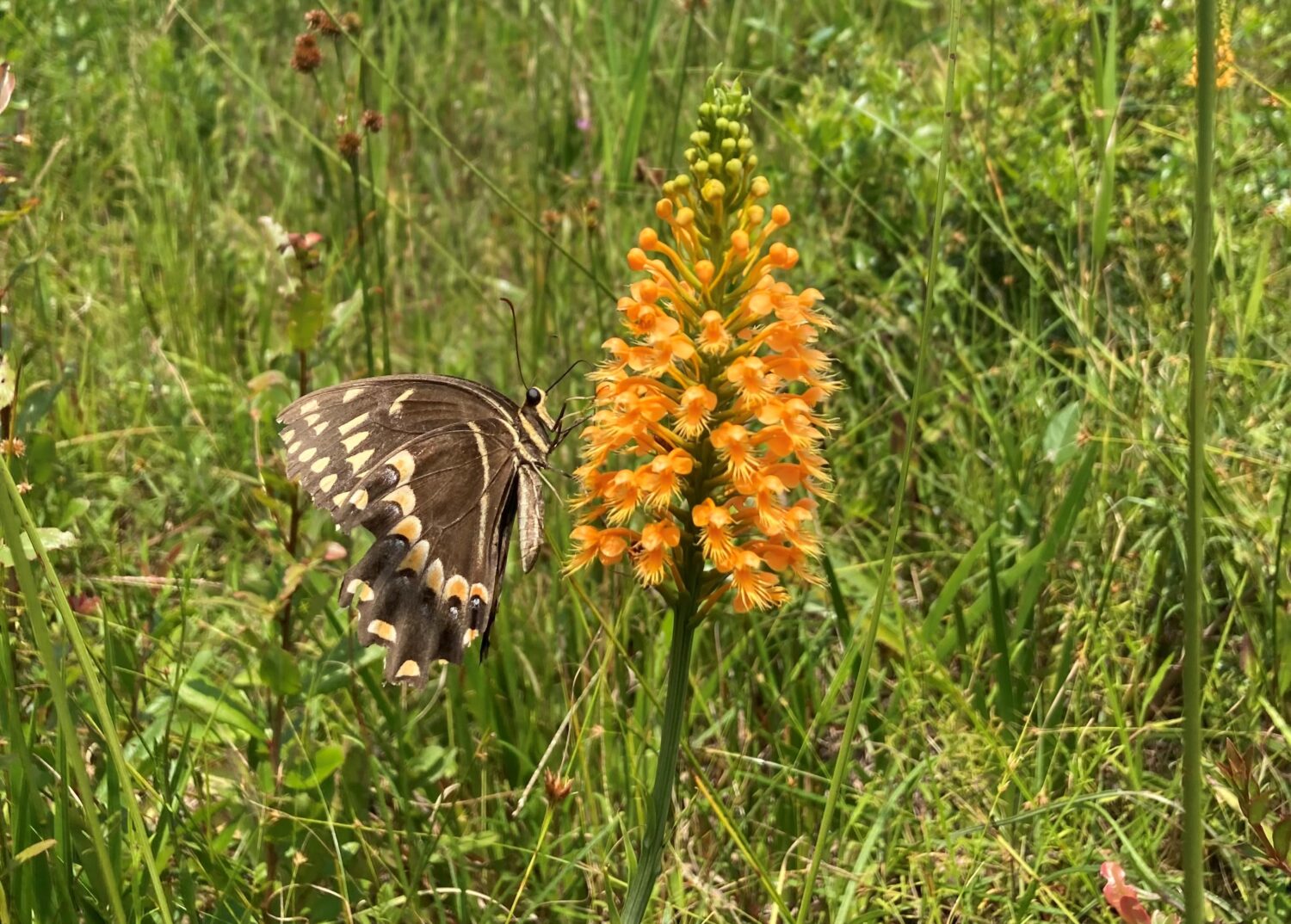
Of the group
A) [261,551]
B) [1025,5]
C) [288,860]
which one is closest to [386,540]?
[288,860]

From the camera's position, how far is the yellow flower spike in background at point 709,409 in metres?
1.74

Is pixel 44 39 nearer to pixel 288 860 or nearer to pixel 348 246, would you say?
pixel 348 246

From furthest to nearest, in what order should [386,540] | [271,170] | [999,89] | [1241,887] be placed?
[271,170] < [999,89] < [386,540] < [1241,887]

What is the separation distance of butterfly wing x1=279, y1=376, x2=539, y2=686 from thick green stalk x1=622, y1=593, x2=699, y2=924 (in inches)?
30.6

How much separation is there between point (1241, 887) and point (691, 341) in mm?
1475

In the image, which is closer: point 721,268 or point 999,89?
point 721,268

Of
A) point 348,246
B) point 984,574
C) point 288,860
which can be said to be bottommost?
point 288,860

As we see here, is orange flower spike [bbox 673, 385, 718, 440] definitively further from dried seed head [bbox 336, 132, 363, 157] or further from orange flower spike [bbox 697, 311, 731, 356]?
dried seed head [bbox 336, 132, 363, 157]

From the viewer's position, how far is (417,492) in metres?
2.80

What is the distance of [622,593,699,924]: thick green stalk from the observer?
5.53 feet

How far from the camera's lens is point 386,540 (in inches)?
106

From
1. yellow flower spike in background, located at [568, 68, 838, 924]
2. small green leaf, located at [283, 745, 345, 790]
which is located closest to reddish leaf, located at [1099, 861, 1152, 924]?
yellow flower spike in background, located at [568, 68, 838, 924]

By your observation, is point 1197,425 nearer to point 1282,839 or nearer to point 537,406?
point 1282,839

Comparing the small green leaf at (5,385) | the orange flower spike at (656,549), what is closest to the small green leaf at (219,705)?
the small green leaf at (5,385)
